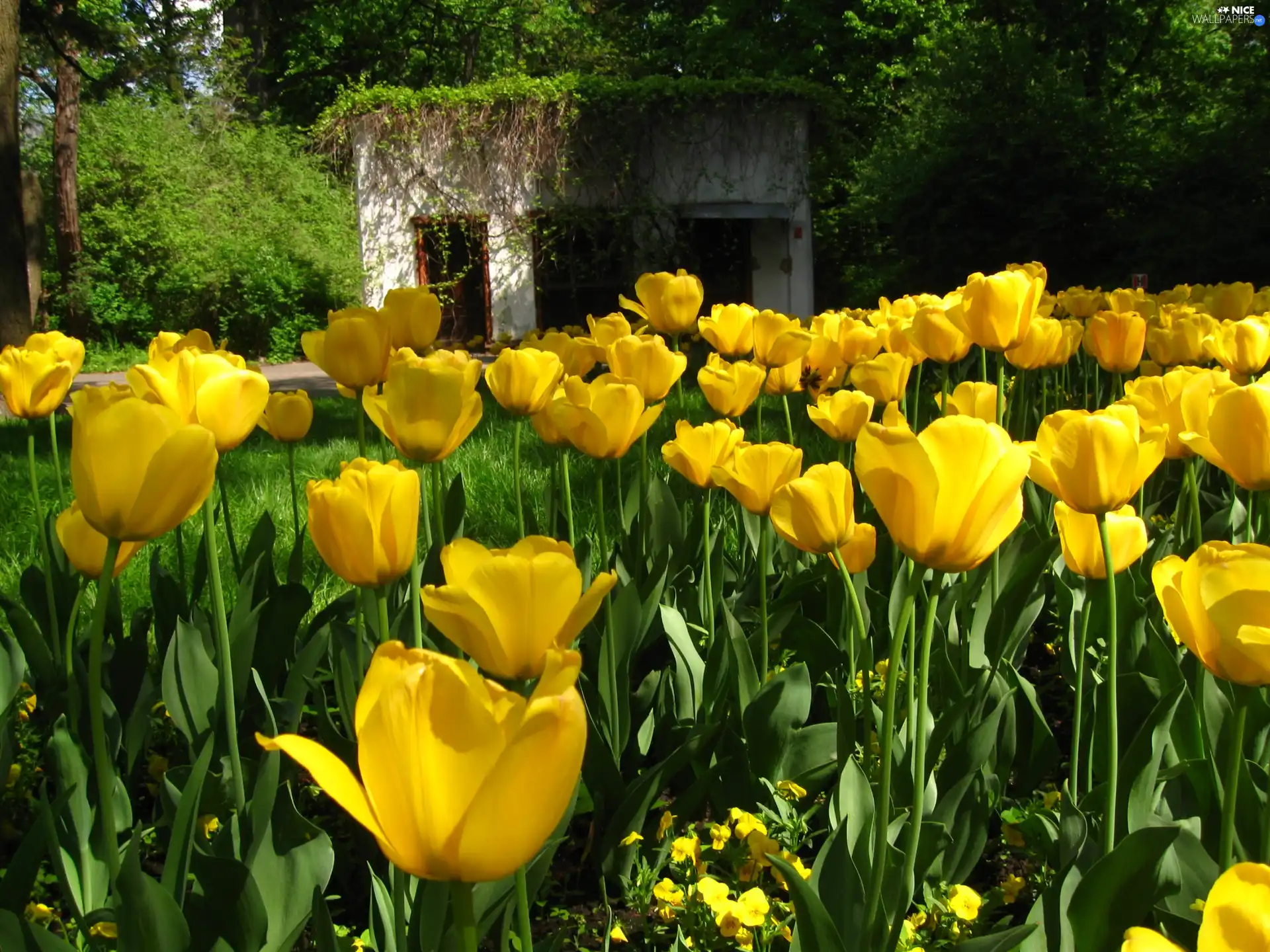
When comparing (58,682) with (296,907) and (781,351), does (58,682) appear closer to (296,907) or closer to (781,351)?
(296,907)

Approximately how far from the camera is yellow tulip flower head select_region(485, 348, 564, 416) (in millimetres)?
1699

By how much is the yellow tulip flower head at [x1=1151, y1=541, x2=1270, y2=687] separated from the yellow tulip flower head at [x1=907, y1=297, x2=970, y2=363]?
1073 mm

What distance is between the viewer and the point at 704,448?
5.32 feet

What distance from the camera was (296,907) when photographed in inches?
43.0

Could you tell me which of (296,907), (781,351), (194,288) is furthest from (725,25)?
(296,907)

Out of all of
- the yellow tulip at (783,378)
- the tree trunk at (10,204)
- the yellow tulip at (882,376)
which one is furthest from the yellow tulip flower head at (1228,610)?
the tree trunk at (10,204)

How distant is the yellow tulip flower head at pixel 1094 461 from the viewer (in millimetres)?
1057

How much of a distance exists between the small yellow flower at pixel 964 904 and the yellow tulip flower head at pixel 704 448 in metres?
0.66

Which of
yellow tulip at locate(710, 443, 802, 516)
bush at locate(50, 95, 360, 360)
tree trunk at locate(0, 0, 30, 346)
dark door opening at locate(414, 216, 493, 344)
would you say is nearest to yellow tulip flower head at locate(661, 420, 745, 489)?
yellow tulip at locate(710, 443, 802, 516)

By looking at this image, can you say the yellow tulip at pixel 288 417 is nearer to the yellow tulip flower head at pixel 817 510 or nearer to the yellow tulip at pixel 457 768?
the yellow tulip flower head at pixel 817 510

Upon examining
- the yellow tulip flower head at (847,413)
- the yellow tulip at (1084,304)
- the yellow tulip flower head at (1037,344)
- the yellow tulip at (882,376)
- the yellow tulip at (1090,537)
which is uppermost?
the yellow tulip at (1084,304)

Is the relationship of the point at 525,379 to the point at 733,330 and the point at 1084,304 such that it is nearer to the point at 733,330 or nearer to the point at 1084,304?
the point at 733,330

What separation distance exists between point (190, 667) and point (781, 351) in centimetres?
116

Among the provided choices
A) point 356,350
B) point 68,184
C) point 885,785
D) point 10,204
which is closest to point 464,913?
point 885,785
